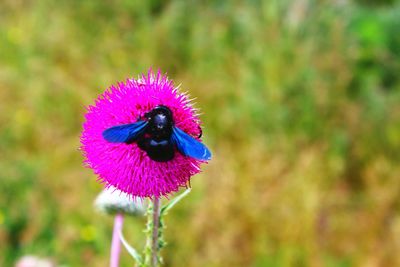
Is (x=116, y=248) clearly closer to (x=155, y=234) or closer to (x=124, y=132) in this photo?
(x=155, y=234)

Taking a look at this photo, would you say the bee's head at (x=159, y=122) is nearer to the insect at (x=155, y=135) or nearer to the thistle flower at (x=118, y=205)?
the insect at (x=155, y=135)

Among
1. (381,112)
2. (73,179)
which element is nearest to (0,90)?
(73,179)

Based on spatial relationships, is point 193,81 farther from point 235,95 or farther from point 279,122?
point 279,122

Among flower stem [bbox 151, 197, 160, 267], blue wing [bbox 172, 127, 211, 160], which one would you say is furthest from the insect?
flower stem [bbox 151, 197, 160, 267]

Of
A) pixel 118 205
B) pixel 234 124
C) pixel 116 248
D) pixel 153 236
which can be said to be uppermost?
pixel 234 124

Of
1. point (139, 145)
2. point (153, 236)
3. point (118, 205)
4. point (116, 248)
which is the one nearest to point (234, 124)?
point (118, 205)

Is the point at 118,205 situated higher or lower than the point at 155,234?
higher

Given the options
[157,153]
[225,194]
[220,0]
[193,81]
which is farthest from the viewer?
[220,0]
